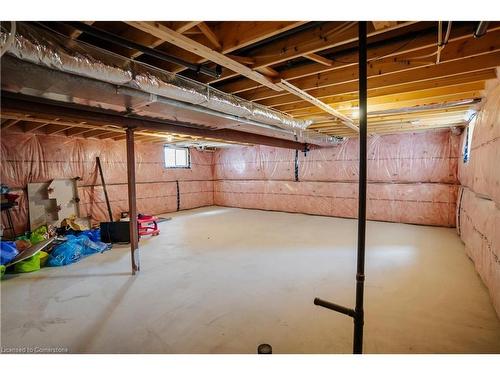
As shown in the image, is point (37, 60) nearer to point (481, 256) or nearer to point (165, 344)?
point (165, 344)

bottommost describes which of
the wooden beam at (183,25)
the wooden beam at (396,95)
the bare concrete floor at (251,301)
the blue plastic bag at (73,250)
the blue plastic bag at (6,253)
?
the bare concrete floor at (251,301)

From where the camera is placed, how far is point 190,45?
65.1 inches

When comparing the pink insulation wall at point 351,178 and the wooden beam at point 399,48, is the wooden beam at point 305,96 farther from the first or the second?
the pink insulation wall at point 351,178

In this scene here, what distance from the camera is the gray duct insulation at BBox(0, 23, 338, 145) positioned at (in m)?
1.38

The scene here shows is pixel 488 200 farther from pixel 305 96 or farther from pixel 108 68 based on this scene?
pixel 108 68

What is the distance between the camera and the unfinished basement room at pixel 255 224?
66.1 inches

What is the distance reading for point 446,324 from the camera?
192cm

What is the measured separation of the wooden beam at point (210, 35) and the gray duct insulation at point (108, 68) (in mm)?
551

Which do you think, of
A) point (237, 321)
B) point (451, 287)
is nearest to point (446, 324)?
point (451, 287)

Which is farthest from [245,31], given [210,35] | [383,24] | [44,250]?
[44,250]

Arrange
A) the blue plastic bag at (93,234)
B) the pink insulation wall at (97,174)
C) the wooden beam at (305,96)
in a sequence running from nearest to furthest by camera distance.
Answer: the wooden beam at (305,96) → the blue plastic bag at (93,234) → the pink insulation wall at (97,174)

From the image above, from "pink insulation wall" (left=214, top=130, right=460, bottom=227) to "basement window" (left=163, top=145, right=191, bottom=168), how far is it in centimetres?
110

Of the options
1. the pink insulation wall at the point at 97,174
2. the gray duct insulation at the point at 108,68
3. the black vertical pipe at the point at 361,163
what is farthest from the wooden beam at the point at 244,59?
the pink insulation wall at the point at 97,174
